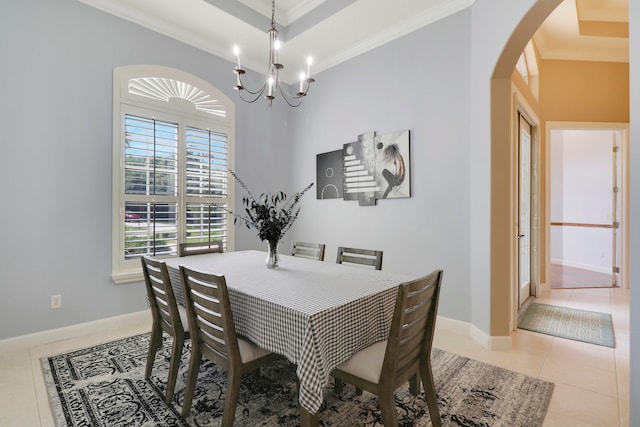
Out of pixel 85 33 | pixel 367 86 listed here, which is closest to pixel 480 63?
pixel 367 86

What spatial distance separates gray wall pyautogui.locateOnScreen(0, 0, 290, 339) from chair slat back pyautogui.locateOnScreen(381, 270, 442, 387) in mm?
2892

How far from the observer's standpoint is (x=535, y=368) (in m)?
2.36

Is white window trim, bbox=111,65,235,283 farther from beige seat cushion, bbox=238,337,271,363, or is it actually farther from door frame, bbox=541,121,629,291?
door frame, bbox=541,121,629,291

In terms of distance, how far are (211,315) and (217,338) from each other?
13cm

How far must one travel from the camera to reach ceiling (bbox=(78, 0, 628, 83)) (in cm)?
314

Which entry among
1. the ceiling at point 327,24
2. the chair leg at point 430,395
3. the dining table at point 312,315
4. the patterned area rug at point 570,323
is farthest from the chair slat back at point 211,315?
the patterned area rug at point 570,323

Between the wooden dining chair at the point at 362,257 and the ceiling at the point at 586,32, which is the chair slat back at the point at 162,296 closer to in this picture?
the wooden dining chair at the point at 362,257

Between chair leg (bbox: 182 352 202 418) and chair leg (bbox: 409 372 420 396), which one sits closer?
chair leg (bbox: 182 352 202 418)

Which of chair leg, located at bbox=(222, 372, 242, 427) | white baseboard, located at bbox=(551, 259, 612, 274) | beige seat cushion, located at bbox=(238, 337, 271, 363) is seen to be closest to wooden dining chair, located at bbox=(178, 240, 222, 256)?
beige seat cushion, located at bbox=(238, 337, 271, 363)

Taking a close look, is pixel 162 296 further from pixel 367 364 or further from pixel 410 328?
pixel 410 328

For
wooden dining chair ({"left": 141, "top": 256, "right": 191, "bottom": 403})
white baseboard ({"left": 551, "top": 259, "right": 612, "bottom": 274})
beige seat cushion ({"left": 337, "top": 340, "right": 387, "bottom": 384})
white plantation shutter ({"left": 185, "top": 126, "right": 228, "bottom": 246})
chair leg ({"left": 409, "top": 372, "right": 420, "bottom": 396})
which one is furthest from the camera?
white baseboard ({"left": 551, "top": 259, "right": 612, "bottom": 274})

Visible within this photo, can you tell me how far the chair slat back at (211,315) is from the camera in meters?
1.48

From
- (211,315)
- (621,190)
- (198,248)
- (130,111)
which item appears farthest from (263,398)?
(621,190)

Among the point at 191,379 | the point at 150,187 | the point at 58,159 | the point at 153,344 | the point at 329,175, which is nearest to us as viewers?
the point at 191,379
